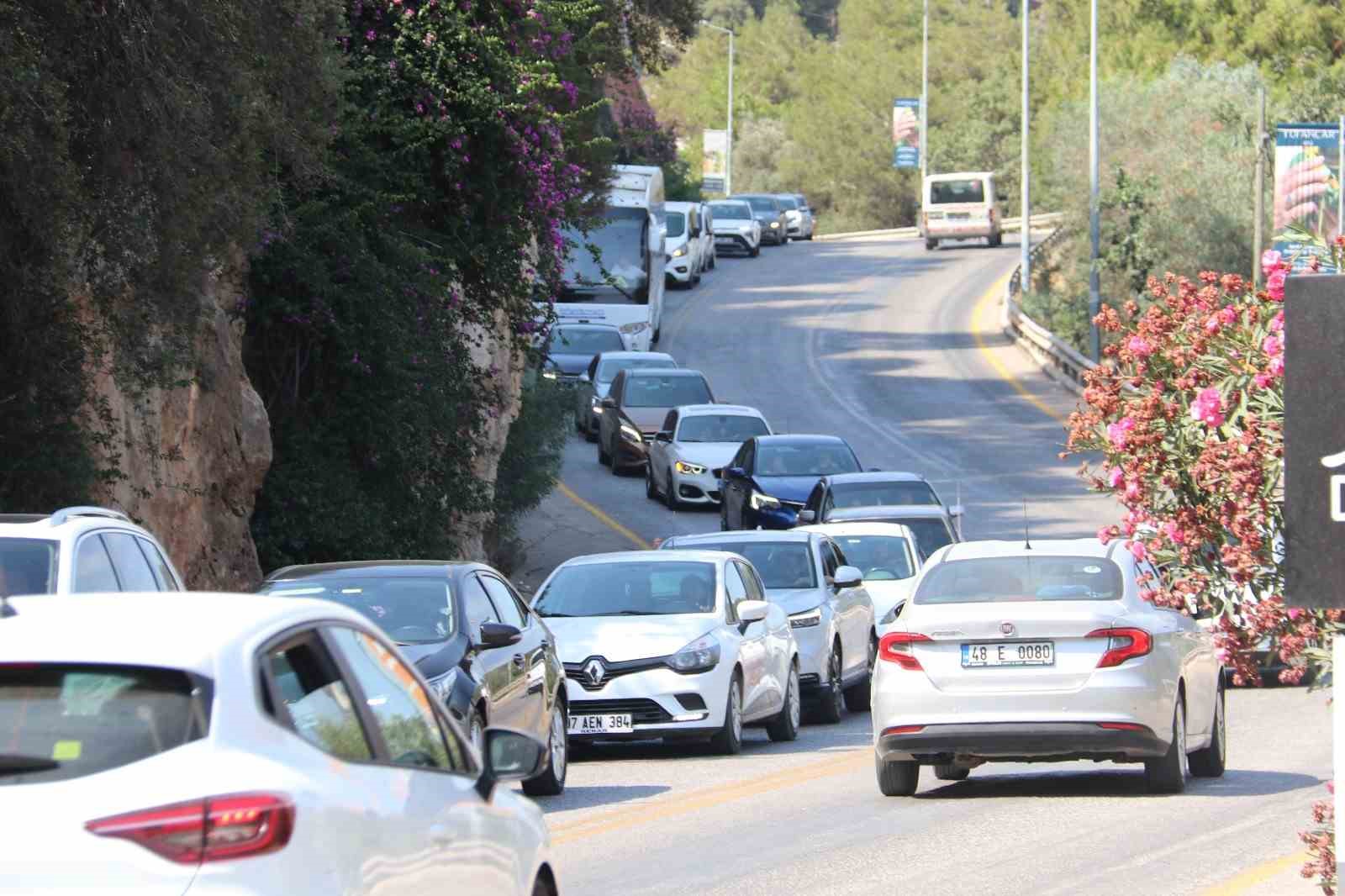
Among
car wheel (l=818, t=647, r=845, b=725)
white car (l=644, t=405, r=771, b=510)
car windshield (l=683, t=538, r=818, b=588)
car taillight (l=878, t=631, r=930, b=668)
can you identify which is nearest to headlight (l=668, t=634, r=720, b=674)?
car taillight (l=878, t=631, r=930, b=668)

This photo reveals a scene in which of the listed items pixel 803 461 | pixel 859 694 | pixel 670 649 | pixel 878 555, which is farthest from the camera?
pixel 803 461

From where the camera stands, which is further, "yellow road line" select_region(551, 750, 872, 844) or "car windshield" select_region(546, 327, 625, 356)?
"car windshield" select_region(546, 327, 625, 356)

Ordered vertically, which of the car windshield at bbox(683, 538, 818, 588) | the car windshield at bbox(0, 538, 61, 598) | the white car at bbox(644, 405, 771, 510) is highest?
the car windshield at bbox(0, 538, 61, 598)

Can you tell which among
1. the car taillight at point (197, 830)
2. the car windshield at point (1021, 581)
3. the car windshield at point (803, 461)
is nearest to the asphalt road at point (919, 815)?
the car windshield at point (1021, 581)

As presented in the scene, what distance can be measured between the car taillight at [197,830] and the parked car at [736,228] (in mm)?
72594

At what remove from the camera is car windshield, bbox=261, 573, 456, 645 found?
12.9 m

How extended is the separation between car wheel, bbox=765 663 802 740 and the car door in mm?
11496

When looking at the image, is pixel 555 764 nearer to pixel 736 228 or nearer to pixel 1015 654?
pixel 1015 654

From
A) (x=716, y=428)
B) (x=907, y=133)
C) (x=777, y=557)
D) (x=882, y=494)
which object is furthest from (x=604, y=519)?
(x=907, y=133)

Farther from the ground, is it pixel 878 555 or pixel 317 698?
pixel 317 698

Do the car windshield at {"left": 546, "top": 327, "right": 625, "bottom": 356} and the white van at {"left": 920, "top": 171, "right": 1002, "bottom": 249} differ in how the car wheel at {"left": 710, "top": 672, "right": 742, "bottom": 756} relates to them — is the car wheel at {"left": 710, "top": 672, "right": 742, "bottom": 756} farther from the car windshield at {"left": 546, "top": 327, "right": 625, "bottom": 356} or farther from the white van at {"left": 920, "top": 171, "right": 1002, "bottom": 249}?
the white van at {"left": 920, "top": 171, "right": 1002, "bottom": 249}

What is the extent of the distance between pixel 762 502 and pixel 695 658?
14.6m

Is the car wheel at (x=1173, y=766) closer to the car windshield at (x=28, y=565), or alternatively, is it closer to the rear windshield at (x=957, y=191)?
the car windshield at (x=28, y=565)

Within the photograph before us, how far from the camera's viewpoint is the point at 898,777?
1325 cm
